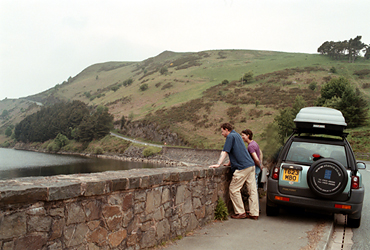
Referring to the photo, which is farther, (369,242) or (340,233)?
(340,233)

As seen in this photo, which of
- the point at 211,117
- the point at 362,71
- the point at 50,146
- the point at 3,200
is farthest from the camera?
the point at 50,146

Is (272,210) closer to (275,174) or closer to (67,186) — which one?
(275,174)

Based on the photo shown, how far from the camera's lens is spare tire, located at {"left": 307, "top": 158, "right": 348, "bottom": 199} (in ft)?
19.2

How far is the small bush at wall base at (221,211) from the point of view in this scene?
632 cm

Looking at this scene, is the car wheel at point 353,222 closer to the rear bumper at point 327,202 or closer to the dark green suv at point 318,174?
the dark green suv at point 318,174

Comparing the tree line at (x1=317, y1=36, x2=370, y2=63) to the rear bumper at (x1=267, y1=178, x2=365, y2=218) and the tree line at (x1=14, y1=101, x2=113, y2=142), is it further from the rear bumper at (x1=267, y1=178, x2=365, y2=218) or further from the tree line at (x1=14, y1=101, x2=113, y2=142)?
the rear bumper at (x1=267, y1=178, x2=365, y2=218)

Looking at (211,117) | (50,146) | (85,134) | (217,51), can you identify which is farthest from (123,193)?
(217,51)

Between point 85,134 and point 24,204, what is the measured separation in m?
90.4

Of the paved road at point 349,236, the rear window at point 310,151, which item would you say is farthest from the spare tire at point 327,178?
the paved road at point 349,236

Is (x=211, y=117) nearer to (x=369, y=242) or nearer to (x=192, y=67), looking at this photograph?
(x=369, y=242)

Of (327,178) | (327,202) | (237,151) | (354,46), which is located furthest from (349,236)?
(354,46)

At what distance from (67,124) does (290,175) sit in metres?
106

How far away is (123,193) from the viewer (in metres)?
3.92

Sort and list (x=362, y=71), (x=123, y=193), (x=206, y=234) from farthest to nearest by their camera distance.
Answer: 1. (x=362, y=71)
2. (x=206, y=234)
3. (x=123, y=193)
